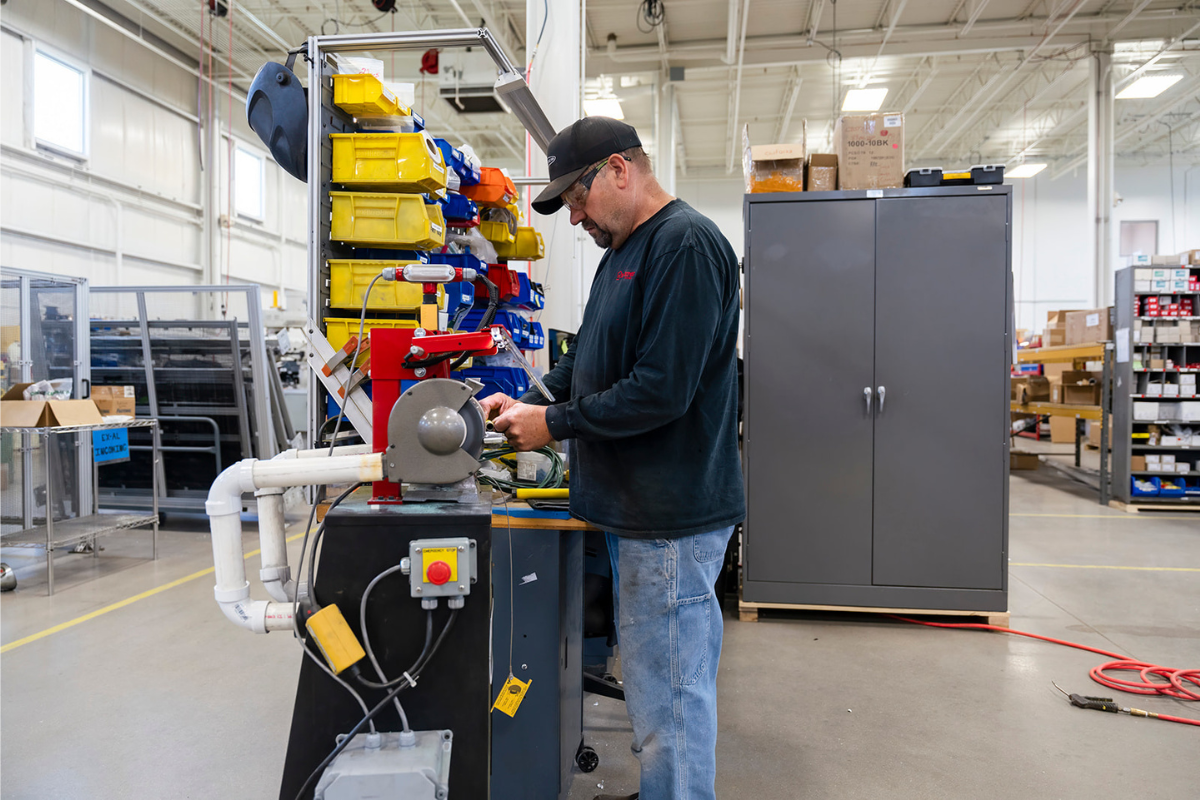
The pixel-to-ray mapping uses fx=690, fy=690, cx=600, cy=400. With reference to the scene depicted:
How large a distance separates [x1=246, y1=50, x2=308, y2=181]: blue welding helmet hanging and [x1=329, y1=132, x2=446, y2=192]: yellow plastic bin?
0.12 meters

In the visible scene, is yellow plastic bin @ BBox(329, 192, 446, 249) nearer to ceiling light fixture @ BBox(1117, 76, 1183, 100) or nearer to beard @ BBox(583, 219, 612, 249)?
beard @ BBox(583, 219, 612, 249)

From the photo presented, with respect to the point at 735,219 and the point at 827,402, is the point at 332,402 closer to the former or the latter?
the point at 827,402

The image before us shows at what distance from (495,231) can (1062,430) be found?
403 inches

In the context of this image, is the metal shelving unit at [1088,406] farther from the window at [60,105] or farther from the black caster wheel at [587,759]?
the window at [60,105]

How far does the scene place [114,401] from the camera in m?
4.73

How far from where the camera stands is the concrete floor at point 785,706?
2029mm

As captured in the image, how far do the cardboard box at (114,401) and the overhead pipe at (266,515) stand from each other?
4223mm

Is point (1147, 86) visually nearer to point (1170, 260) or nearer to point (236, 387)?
point (1170, 260)

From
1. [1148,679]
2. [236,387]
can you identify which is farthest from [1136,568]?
[236,387]

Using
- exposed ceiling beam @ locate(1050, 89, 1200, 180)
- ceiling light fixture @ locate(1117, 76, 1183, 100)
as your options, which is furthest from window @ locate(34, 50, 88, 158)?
exposed ceiling beam @ locate(1050, 89, 1200, 180)

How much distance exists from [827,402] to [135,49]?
9.35 meters

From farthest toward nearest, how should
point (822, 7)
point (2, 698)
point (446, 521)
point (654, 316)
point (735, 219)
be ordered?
point (735, 219)
point (822, 7)
point (2, 698)
point (654, 316)
point (446, 521)

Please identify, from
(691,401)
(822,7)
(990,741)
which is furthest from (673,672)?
(822,7)

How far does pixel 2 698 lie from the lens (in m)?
2.50
